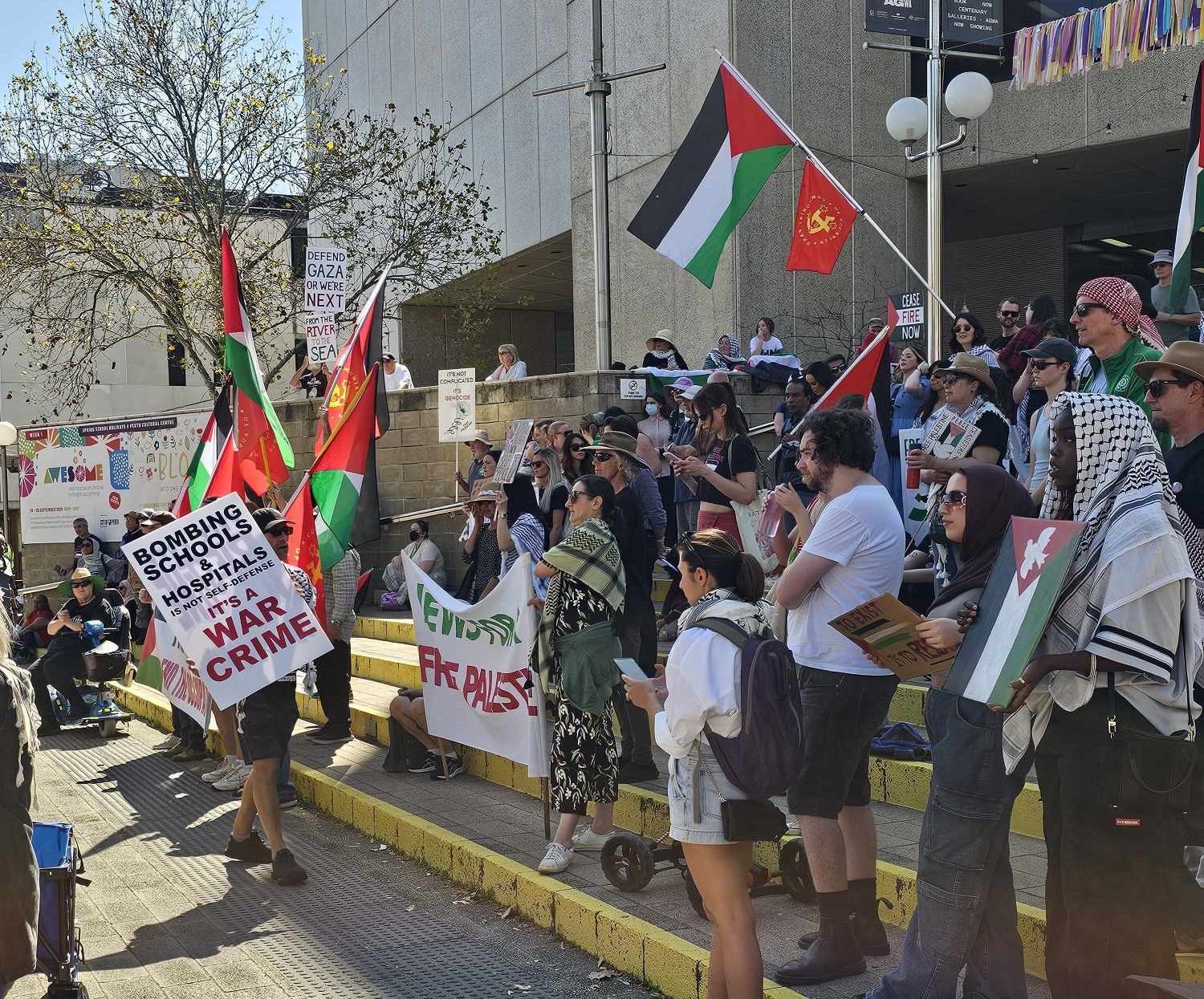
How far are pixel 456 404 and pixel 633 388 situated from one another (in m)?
2.21

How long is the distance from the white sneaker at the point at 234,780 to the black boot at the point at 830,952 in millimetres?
6036

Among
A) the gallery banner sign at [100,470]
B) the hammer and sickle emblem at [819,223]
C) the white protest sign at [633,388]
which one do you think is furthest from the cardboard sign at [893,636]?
the gallery banner sign at [100,470]

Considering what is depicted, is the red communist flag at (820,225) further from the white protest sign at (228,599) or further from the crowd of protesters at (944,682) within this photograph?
the white protest sign at (228,599)

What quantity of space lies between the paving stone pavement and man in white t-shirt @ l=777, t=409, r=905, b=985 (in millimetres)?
1031

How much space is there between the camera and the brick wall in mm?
14719

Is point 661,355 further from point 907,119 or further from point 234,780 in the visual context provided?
point 234,780

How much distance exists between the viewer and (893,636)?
4.20 meters

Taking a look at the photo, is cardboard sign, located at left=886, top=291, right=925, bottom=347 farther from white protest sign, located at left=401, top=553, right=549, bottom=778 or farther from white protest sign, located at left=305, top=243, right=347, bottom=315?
white protest sign, located at left=305, top=243, right=347, bottom=315

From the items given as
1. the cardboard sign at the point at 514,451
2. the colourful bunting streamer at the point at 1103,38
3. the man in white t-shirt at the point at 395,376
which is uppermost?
the colourful bunting streamer at the point at 1103,38

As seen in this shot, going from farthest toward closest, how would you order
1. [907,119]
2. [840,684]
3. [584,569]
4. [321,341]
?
[321,341] < [907,119] < [584,569] < [840,684]

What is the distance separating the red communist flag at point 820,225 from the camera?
986 centimetres

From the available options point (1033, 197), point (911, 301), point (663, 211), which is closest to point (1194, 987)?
point (663, 211)

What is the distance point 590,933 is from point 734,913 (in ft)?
5.66

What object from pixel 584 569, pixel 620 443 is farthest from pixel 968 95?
pixel 584 569
